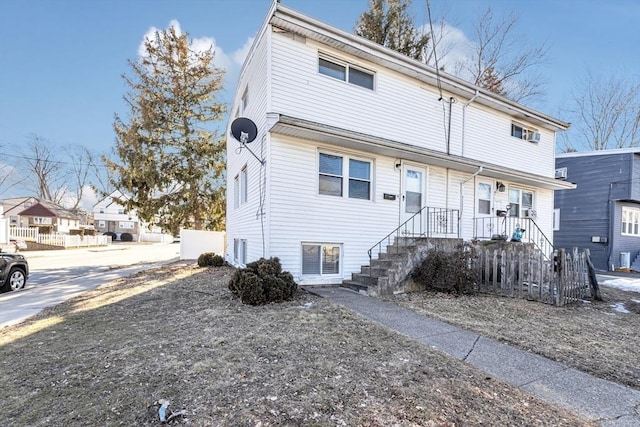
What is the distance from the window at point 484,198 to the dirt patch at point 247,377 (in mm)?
8113

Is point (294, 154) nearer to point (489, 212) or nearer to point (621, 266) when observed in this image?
point (489, 212)

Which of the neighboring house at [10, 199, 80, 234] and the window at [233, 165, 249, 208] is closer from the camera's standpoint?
the window at [233, 165, 249, 208]

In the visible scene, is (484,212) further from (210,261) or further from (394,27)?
(394,27)

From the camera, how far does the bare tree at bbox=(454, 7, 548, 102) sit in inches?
735

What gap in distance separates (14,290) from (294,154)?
357 inches

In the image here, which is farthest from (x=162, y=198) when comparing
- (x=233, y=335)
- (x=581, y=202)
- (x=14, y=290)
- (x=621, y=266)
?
(x=621, y=266)

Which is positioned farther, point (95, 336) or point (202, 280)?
point (202, 280)

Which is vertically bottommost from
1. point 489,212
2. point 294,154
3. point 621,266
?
Answer: point 621,266

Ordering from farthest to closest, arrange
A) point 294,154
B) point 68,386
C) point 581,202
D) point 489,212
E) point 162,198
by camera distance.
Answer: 1. point 581,202
2. point 162,198
3. point 489,212
4. point 294,154
5. point 68,386

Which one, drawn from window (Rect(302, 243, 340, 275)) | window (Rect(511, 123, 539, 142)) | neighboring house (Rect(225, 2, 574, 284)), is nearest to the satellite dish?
neighboring house (Rect(225, 2, 574, 284))

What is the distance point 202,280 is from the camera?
30.3 feet

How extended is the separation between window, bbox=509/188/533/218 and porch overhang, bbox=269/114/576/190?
1349 mm

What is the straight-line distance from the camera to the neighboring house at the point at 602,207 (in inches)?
714

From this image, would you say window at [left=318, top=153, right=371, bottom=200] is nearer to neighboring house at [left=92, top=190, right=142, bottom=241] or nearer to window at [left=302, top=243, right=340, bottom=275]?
window at [left=302, top=243, right=340, bottom=275]
